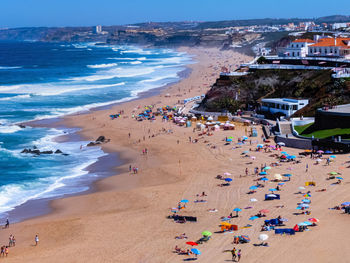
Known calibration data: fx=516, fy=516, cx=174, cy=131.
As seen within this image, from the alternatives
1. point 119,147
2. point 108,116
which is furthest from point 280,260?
point 108,116

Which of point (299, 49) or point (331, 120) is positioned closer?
point (331, 120)

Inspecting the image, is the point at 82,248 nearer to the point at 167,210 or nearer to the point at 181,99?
the point at 167,210

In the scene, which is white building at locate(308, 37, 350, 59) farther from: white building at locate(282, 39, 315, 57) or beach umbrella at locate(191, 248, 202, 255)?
beach umbrella at locate(191, 248, 202, 255)

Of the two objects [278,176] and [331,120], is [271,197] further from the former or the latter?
[331,120]

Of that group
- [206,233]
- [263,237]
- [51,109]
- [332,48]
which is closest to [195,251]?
[206,233]

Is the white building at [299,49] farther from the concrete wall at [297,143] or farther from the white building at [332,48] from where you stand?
the concrete wall at [297,143]

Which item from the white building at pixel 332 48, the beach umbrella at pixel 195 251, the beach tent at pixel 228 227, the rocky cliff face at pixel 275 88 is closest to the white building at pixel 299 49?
the white building at pixel 332 48
